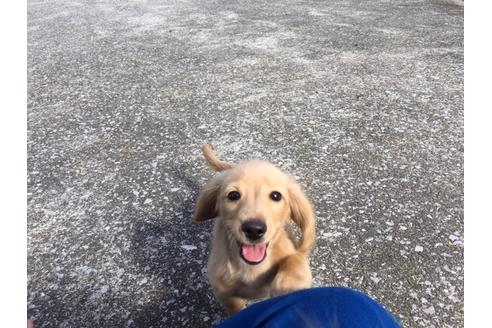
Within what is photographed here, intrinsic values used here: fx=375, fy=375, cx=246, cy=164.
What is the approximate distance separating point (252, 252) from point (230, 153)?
5.87ft

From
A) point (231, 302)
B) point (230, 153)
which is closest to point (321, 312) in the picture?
point (231, 302)

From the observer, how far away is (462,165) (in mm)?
3115

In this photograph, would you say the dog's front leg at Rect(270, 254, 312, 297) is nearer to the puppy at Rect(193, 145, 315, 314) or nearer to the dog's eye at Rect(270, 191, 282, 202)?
the puppy at Rect(193, 145, 315, 314)

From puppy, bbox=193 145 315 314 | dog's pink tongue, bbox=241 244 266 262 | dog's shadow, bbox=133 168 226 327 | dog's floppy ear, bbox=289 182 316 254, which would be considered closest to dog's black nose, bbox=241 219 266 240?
puppy, bbox=193 145 315 314

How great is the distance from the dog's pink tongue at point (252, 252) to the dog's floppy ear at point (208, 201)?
38 cm

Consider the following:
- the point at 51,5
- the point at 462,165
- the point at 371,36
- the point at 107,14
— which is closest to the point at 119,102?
the point at 462,165

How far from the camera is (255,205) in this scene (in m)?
1.72

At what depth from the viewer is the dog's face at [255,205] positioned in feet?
5.49

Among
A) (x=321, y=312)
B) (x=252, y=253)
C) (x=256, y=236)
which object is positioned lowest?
(x=252, y=253)

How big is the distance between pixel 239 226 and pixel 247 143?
1992 millimetres

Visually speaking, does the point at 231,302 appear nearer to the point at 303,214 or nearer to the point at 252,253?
the point at 252,253

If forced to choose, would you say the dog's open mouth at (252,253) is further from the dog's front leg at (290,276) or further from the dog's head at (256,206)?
the dog's front leg at (290,276)

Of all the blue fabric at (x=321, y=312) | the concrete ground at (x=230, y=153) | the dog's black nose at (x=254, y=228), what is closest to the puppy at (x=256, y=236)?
the dog's black nose at (x=254, y=228)

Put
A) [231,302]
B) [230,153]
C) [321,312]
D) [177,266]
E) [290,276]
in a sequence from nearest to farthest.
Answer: [321,312], [290,276], [231,302], [177,266], [230,153]
